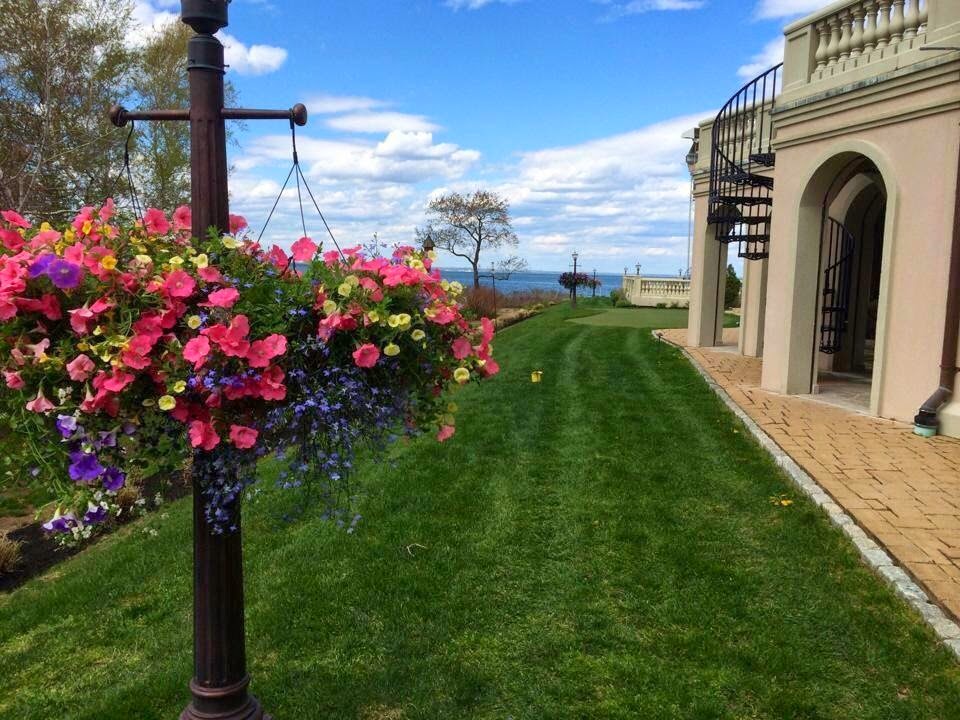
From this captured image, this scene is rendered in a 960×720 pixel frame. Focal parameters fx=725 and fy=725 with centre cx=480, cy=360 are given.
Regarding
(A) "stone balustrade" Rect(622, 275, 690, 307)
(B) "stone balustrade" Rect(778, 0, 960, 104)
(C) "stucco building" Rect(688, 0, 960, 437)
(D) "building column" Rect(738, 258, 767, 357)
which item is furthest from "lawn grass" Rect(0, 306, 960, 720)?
(A) "stone balustrade" Rect(622, 275, 690, 307)

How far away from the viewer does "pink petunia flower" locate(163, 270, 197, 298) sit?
1.75m

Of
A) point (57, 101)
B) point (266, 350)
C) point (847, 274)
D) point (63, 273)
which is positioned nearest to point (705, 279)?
point (847, 274)

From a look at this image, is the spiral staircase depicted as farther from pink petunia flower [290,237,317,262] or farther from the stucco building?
pink petunia flower [290,237,317,262]

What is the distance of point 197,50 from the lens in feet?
Result: 6.43

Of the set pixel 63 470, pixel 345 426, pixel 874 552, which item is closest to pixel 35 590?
pixel 63 470

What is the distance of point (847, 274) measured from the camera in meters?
9.77

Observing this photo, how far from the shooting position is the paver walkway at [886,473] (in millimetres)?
3994

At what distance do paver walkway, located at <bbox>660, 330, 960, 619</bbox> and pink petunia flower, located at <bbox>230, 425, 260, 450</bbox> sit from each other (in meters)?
3.31

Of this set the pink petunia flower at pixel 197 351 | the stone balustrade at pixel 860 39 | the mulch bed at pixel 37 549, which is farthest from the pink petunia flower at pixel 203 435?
the stone balustrade at pixel 860 39

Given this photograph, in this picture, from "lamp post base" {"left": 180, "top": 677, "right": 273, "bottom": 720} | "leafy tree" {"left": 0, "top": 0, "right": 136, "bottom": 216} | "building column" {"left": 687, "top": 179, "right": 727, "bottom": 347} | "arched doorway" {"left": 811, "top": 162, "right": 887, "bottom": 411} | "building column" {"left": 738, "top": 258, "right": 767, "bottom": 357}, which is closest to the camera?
"lamp post base" {"left": 180, "top": 677, "right": 273, "bottom": 720}

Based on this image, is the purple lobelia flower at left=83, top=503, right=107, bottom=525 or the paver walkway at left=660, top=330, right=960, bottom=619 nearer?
the purple lobelia flower at left=83, top=503, right=107, bottom=525

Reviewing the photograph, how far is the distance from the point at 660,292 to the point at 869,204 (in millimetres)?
16764

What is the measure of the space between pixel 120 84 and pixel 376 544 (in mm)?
18483

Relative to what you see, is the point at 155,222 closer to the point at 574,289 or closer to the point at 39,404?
the point at 39,404
